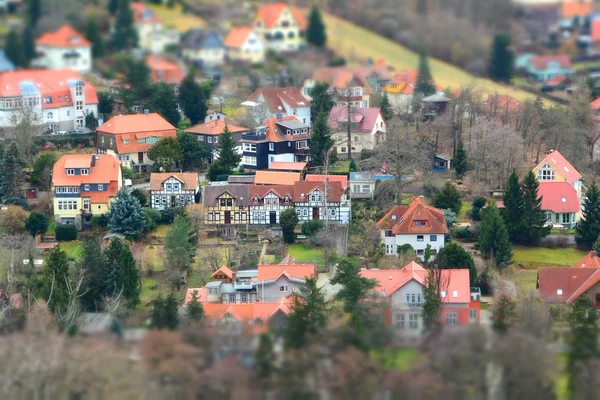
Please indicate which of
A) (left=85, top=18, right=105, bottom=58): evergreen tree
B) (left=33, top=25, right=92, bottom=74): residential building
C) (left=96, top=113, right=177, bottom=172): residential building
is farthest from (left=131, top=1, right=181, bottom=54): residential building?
(left=96, top=113, right=177, bottom=172): residential building

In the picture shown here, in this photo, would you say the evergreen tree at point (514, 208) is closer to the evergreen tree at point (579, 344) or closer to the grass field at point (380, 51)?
the evergreen tree at point (579, 344)

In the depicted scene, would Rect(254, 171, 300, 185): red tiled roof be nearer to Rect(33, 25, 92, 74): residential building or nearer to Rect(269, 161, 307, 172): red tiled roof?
Rect(269, 161, 307, 172): red tiled roof

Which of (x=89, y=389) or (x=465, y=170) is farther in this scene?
(x=465, y=170)

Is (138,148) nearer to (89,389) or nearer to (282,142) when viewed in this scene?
(282,142)

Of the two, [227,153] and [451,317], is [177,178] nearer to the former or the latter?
[227,153]

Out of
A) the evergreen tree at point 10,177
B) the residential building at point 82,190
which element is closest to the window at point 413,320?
the residential building at point 82,190

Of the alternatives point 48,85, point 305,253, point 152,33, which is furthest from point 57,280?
point 152,33

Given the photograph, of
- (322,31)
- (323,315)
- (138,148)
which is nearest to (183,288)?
(323,315)
